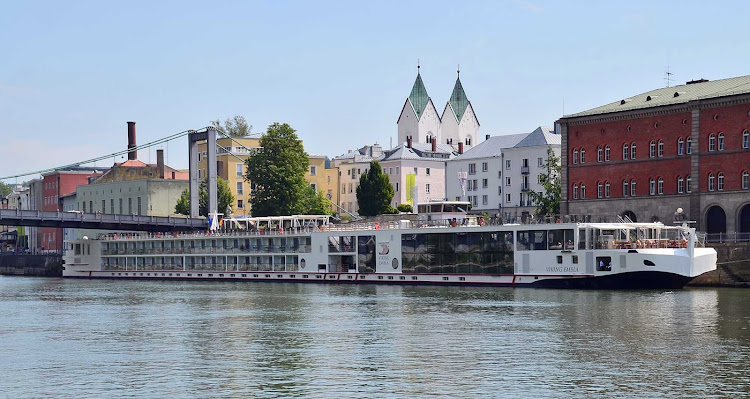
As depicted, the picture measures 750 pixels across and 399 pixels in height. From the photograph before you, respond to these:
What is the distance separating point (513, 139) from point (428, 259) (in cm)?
6667

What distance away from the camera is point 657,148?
91688mm

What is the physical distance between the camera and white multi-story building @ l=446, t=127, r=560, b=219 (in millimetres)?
137500

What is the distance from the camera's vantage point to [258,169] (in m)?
119

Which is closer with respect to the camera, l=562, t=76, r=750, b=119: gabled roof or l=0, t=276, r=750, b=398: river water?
l=0, t=276, r=750, b=398: river water

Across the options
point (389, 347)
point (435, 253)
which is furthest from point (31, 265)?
point (389, 347)

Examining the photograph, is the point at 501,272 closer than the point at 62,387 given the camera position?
No

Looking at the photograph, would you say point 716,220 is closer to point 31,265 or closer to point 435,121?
point 31,265

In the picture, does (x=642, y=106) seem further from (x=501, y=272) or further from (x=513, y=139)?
(x=513, y=139)

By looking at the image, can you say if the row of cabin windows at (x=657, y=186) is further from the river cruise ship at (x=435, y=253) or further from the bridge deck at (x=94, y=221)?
the bridge deck at (x=94, y=221)

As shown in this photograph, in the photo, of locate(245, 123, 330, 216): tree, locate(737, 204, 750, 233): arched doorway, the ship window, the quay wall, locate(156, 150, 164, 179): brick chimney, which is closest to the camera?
the ship window

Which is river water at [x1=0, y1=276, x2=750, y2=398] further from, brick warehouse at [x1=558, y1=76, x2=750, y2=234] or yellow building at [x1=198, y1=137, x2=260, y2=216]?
yellow building at [x1=198, y1=137, x2=260, y2=216]

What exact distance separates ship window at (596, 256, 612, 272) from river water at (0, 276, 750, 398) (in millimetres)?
3568

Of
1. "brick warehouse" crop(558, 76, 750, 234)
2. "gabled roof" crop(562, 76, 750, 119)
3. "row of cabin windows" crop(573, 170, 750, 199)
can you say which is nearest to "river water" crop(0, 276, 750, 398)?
"brick warehouse" crop(558, 76, 750, 234)

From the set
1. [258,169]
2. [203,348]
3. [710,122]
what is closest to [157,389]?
[203,348]
